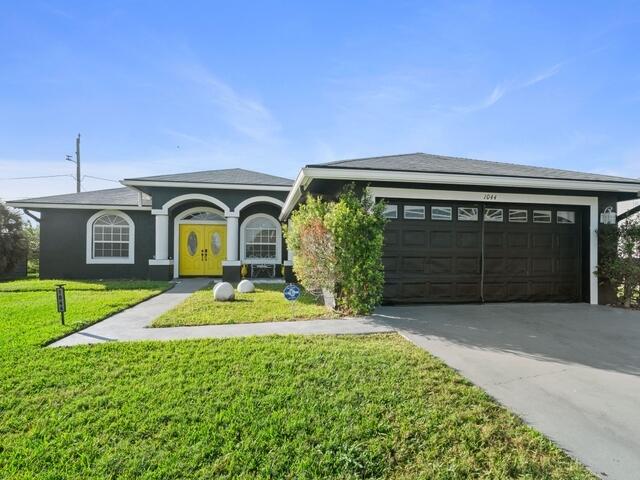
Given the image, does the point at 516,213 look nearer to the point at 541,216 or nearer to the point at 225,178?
the point at 541,216

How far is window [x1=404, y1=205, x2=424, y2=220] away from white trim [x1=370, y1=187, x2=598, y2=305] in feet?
0.88

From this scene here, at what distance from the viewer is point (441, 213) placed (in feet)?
23.8

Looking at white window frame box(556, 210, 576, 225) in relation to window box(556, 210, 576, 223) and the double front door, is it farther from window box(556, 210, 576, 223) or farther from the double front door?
the double front door

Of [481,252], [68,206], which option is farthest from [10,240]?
[481,252]

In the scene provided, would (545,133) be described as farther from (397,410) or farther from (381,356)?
(397,410)

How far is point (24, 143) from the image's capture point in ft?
49.4

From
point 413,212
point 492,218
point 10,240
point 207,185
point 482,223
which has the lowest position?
point 10,240

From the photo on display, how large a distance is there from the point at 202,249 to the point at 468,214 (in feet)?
36.8

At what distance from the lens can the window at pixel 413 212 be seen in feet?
23.4

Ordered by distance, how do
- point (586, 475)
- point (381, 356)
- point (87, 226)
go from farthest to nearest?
point (87, 226)
point (381, 356)
point (586, 475)

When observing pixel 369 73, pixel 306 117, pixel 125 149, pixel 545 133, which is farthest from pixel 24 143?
pixel 545 133

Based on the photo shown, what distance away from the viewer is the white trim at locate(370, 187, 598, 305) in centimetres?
686

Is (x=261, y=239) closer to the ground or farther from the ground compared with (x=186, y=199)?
closer to the ground

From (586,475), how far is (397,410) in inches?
47.8
